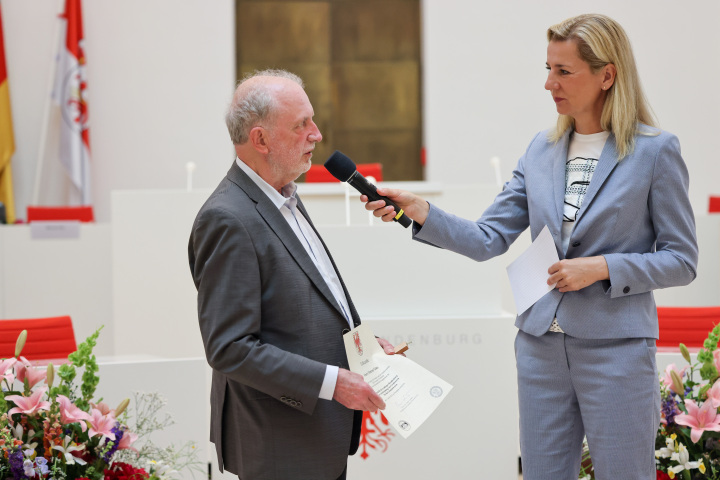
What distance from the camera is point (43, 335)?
10.2 feet

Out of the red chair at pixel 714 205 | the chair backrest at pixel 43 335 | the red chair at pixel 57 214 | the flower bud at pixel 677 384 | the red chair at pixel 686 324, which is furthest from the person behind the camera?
the red chair at pixel 714 205

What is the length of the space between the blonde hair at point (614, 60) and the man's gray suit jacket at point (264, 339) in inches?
30.8

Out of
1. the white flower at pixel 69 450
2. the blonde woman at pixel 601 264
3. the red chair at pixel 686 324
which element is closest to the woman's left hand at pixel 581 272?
the blonde woman at pixel 601 264

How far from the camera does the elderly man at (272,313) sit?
1644 mm

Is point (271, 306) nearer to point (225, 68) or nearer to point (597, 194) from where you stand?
point (597, 194)

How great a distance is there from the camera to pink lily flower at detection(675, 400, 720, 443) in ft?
7.06

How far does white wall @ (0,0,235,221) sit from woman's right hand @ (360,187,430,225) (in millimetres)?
5811

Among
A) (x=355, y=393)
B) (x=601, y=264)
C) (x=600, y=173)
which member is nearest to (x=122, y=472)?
(x=355, y=393)

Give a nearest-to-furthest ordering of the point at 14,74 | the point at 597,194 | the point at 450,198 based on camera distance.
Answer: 1. the point at 597,194
2. the point at 450,198
3. the point at 14,74

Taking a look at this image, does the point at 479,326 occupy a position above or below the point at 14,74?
below

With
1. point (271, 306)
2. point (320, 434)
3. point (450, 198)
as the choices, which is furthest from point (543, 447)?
point (450, 198)

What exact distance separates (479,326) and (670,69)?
550 centimetres

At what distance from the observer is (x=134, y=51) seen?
758 cm

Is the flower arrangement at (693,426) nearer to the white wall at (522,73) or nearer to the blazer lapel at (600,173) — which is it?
the blazer lapel at (600,173)
